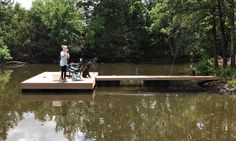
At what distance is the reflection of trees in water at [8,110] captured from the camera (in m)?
11.5

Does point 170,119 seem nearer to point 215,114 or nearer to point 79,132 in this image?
point 215,114

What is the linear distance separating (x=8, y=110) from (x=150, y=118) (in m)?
4.86

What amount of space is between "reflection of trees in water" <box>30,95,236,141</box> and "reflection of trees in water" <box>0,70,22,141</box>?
1.24m

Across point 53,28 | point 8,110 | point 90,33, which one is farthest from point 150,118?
point 90,33

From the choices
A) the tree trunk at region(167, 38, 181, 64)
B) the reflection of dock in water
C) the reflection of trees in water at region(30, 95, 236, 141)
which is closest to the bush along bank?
the reflection of trees in water at region(30, 95, 236, 141)

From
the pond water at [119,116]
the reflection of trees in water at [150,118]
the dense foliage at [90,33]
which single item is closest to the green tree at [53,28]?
the dense foliage at [90,33]

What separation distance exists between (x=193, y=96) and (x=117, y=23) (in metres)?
31.8

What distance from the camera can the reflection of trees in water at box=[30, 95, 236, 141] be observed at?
10758mm

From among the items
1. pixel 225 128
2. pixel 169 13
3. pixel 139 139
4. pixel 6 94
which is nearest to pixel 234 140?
pixel 225 128

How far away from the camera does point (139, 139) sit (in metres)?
10.2

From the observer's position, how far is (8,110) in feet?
47.0

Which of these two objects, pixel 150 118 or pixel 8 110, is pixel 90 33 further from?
pixel 150 118

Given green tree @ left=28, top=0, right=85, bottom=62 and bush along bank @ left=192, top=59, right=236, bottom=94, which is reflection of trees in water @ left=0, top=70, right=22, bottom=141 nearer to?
bush along bank @ left=192, top=59, right=236, bottom=94

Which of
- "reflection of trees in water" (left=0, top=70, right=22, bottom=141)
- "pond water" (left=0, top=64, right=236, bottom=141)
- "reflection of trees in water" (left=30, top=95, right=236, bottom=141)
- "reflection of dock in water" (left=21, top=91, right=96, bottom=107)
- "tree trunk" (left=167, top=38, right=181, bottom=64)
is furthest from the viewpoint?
"tree trunk" (left=167, top=38, right=181, bottom=64)
